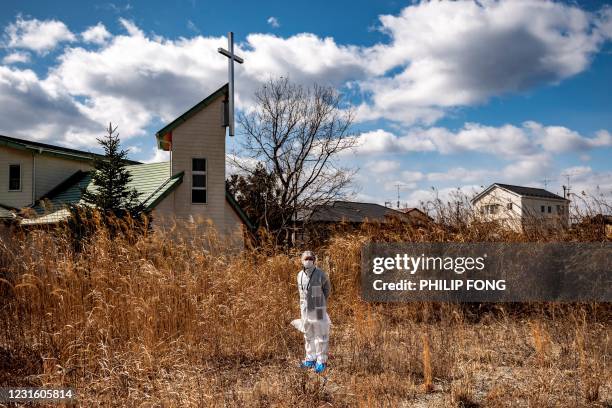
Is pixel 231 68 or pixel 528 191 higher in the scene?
pixel 528 191

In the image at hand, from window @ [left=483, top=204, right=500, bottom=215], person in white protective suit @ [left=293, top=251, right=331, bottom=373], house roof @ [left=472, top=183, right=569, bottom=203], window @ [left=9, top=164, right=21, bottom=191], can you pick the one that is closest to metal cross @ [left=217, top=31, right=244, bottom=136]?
window @ [left=9, top=164, right=21, bottom=191]

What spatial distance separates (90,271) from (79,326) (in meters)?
0.95

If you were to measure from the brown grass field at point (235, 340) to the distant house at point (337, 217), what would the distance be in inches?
60.9

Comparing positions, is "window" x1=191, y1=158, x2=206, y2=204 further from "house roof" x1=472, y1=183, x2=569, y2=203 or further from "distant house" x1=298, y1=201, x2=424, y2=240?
"house roof" x1=472, y1=183, x2=569, y2=203

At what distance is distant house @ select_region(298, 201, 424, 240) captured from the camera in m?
9.95

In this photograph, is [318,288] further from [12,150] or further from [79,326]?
[12,150]

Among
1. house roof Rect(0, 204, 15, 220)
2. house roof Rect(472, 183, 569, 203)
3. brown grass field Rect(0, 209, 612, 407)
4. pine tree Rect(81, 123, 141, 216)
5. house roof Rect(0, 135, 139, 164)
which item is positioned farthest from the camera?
house roof Rect(472, 183, 569, 203)

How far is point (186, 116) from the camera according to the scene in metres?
19.9

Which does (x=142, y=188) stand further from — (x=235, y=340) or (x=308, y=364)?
(x=308, y=364)

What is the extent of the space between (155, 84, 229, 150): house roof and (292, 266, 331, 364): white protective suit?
591 inches

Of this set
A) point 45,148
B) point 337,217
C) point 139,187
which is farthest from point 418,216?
point 337,217

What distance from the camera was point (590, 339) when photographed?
699cm

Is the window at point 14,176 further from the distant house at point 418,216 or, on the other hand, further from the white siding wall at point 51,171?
the distant house at point 418,216

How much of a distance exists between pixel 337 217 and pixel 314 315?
131ft
